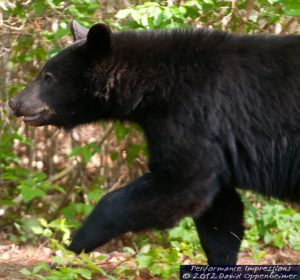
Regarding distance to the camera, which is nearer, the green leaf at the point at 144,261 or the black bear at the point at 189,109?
the black bear at the point at 189,109

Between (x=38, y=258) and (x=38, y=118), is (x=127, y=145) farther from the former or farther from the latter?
(x=38, y=118)

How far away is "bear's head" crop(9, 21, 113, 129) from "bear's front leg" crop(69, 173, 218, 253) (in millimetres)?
838

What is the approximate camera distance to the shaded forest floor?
566cm

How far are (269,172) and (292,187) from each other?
192 millimetres

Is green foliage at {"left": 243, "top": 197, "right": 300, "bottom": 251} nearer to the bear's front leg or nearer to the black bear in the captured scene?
the black bear

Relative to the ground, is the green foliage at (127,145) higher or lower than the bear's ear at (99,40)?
lower

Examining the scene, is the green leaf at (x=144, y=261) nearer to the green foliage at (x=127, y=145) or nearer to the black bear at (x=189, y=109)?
the green foliage at (x=127, y=145)

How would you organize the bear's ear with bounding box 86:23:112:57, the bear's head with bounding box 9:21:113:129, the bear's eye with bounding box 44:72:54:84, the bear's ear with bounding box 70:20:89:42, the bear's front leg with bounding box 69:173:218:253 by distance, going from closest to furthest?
the bear's front leg with bounding box 69:173:218:253 < the bear's ear with bounding box 86:23:112:57 < the bear's head with bounding box 9:21:113:129 < the bear's eye with bounding box 44:72:54:84 < the bear's ear with bounding box 70:20:89:42

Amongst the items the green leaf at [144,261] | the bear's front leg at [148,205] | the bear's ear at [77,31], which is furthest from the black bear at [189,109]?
the green leaf at [144,261]

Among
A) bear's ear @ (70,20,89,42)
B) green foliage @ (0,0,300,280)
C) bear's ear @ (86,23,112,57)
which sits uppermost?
bear's ear @ (86,23,112,57)

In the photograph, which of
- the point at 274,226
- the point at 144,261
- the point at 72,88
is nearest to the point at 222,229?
the point at 144,261

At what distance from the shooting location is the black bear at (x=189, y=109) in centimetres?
472

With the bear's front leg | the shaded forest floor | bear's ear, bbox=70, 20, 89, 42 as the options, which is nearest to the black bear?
the bear's front leg

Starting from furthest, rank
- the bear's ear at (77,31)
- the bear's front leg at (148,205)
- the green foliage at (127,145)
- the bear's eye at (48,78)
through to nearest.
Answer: the bear's ear at (77,31)
the green foliage at (127,145)
the bear's eye at (48,78)
the bear's front leg at (148,205)
